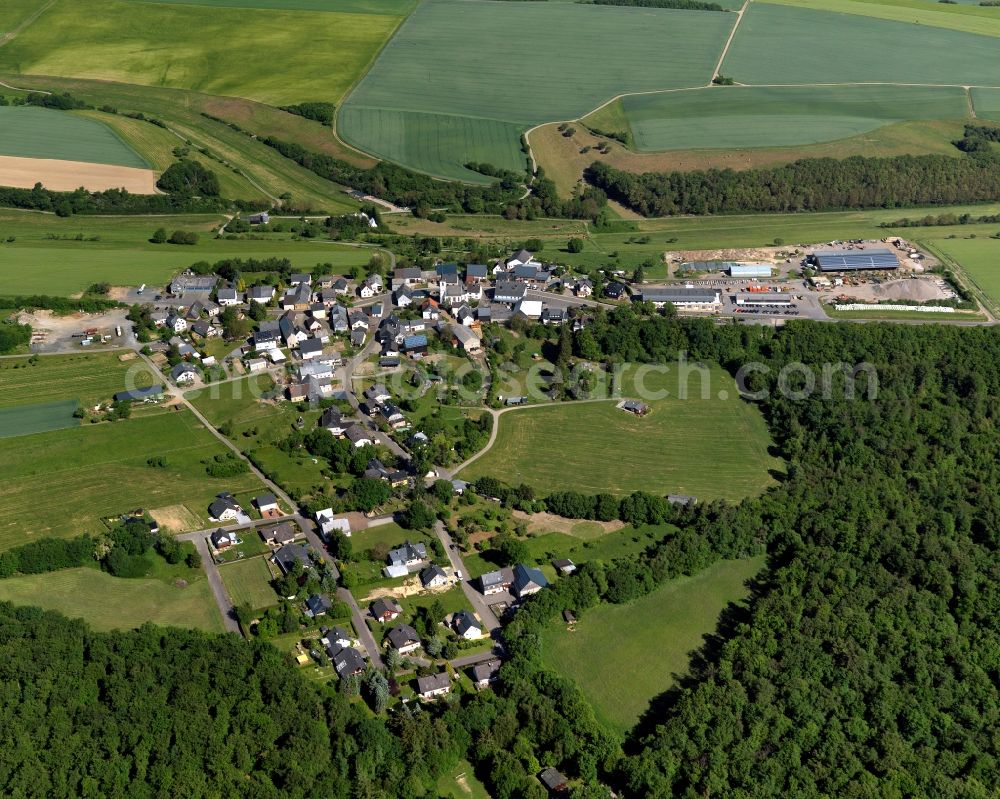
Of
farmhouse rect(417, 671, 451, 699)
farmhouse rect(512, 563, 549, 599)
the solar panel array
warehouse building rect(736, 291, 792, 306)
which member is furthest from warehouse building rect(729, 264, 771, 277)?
farmhouse rect(417, 671, 451, 699)

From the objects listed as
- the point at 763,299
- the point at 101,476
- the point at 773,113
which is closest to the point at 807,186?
the point at 773,113

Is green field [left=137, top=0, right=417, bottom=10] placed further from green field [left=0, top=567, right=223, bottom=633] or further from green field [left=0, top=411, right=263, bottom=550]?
green field [left=0, top=567, right=223, bottom=633]

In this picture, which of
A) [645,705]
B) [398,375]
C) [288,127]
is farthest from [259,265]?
[645,705]

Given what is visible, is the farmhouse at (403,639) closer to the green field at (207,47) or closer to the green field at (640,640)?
the green field at (640,640)

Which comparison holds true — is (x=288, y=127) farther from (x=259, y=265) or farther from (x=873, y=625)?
(x=873, y=625)

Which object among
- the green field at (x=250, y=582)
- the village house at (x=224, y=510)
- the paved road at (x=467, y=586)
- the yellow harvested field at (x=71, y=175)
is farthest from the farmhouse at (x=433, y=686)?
the yellow harvested field at (x=71, y=175)

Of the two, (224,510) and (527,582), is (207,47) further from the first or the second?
(527,582)
